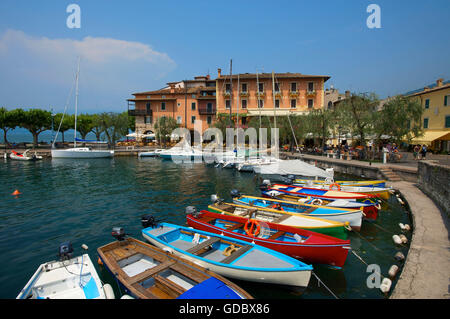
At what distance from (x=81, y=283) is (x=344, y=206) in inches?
413

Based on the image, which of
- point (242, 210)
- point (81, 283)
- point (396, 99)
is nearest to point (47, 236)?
point (81, 283)

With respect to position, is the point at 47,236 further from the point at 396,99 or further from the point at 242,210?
the point at 396,99

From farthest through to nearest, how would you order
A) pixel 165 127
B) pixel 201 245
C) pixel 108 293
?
pixel 165 127 < pixel 201 245 < pixel 108 293

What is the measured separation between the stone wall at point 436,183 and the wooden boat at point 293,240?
6928mm

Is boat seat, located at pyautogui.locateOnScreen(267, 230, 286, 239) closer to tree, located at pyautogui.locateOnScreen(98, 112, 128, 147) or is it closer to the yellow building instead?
the yellow building

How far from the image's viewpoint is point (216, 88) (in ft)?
179

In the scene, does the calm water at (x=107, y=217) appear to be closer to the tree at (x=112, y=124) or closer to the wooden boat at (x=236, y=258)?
the wooden boat at (x=236, y=258)

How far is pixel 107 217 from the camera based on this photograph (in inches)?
523

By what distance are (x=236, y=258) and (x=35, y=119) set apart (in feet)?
177

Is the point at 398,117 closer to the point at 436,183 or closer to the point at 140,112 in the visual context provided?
the point at 436,183

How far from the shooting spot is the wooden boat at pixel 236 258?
6.23 meters

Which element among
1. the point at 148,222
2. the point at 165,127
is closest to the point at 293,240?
the point at 148,222

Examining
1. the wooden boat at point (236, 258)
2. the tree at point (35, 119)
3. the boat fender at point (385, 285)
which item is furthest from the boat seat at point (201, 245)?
the tree at point (35, 119)

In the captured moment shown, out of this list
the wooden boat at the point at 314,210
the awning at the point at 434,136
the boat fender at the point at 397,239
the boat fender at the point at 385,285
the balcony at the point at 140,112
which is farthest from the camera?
the balcony at the point at 140,112
